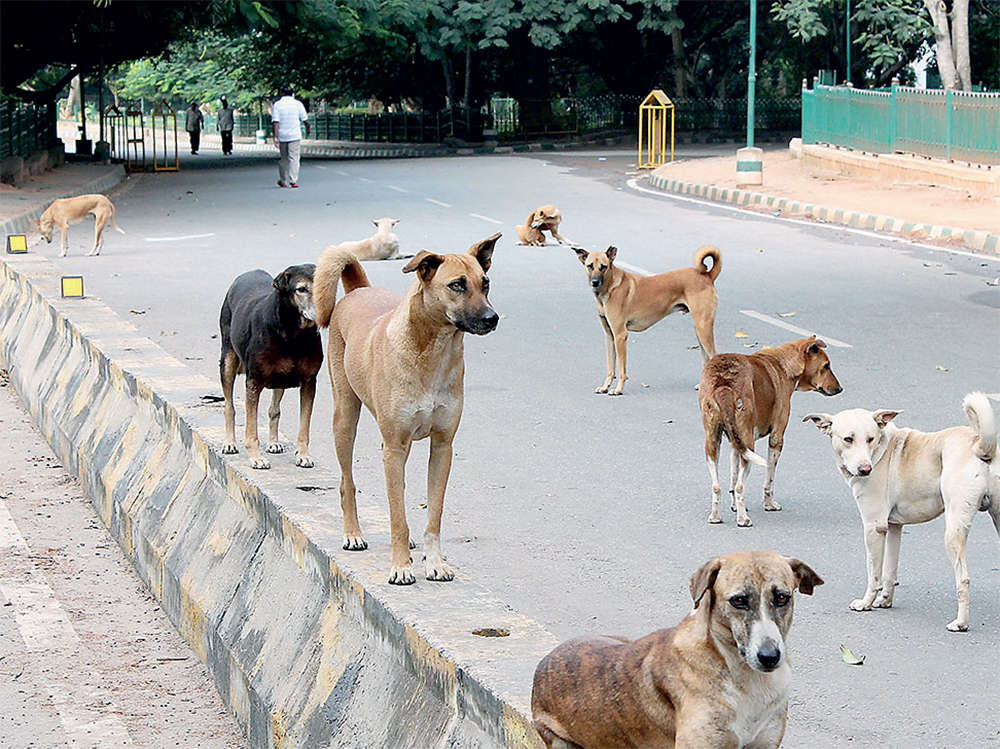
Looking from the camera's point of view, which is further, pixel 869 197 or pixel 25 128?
pixel 25 128

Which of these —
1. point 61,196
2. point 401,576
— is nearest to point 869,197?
point 61,196

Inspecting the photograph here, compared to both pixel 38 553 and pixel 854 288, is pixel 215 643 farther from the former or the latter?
pixel 854 288

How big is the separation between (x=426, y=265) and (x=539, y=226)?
15134 millimetres

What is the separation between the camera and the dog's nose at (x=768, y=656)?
10.8 feet

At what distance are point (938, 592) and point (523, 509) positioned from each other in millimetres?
2171

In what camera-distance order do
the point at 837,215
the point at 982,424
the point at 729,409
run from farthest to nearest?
1. the point at 837,215
2. the point at 729,409
3. the point at 982,424

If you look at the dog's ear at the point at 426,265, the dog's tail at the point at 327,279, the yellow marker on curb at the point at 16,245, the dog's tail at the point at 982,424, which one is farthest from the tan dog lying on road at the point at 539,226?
the dog's ear at the point at 426,265

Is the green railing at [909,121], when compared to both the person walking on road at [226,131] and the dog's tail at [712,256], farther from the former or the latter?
the person walking on road at [226,131]

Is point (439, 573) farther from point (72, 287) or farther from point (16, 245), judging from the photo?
point (16, 245)

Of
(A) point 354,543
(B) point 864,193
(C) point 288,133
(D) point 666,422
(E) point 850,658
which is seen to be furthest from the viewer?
(C) point 288,133

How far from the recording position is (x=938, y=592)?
6.52m

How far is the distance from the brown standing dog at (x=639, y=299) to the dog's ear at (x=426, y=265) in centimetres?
593

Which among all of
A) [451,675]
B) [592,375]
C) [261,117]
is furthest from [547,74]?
[451,675]

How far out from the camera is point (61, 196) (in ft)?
95.2
